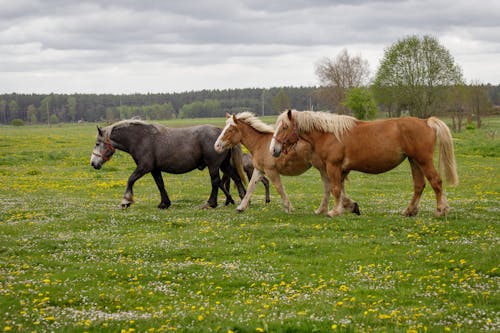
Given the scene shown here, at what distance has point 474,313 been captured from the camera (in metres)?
6.64

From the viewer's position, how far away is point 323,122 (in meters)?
14.1

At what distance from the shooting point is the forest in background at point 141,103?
152m

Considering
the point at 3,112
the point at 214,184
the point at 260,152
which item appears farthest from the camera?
the point at 3,112

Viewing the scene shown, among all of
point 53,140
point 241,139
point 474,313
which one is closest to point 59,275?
point 474,313

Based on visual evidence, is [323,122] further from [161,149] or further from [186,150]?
[161,149]

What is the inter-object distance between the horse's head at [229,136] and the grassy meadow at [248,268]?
6.41 ft

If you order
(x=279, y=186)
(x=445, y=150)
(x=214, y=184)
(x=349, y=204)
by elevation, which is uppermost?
(x=445, y=150)

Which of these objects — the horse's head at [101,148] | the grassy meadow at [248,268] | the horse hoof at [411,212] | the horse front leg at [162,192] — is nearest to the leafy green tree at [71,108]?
the grassy meadow at [248,268]

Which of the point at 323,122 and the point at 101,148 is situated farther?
→ the point at 101,148

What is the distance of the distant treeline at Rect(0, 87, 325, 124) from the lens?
153 metres

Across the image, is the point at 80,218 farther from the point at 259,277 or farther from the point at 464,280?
the point at 464,280

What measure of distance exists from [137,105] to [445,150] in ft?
607

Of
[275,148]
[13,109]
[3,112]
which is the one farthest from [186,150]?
[3,112]

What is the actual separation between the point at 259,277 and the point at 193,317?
215 cm
